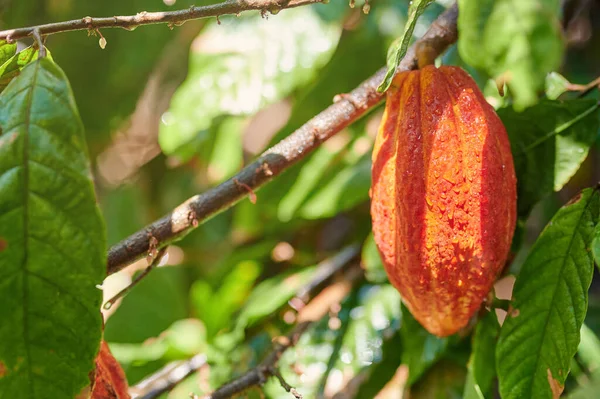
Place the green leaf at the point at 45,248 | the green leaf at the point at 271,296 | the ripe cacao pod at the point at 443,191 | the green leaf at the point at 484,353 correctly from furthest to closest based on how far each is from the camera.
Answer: the green leaf at the point at 271,296
the green leaf at the point at 484,353
the ripe cacao pod at the point at 443,191
the green leaf at the point at 45,248

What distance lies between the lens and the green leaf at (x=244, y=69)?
3.77ft

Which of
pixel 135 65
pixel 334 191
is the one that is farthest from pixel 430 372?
pixel 135 65

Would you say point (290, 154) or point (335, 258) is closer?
point (290, 154)

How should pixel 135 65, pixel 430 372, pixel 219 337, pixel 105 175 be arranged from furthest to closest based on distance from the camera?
pixel 105 175, pixel 135 65, pixel 219 337, pixel 430 372

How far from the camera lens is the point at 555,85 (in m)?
0.92

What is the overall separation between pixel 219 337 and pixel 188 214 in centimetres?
55

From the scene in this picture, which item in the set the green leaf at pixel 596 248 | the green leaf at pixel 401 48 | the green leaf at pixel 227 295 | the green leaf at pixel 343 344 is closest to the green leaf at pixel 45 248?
the green leaf at pixel 401 48

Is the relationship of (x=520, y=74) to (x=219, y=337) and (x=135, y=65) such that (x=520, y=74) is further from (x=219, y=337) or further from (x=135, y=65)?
(x=135, y=65)

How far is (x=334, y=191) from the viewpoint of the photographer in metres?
1.09

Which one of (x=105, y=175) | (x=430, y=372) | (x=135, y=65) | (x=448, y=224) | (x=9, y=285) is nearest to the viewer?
(x=9, y=285)

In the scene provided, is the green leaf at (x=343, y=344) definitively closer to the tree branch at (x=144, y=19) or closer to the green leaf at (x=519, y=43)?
the green leaf at (x=519, y=43)

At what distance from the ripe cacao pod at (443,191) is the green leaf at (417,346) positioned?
248 millimetres

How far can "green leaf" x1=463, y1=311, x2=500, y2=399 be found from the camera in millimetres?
796

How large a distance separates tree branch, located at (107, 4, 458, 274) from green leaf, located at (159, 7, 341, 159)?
39 cm
